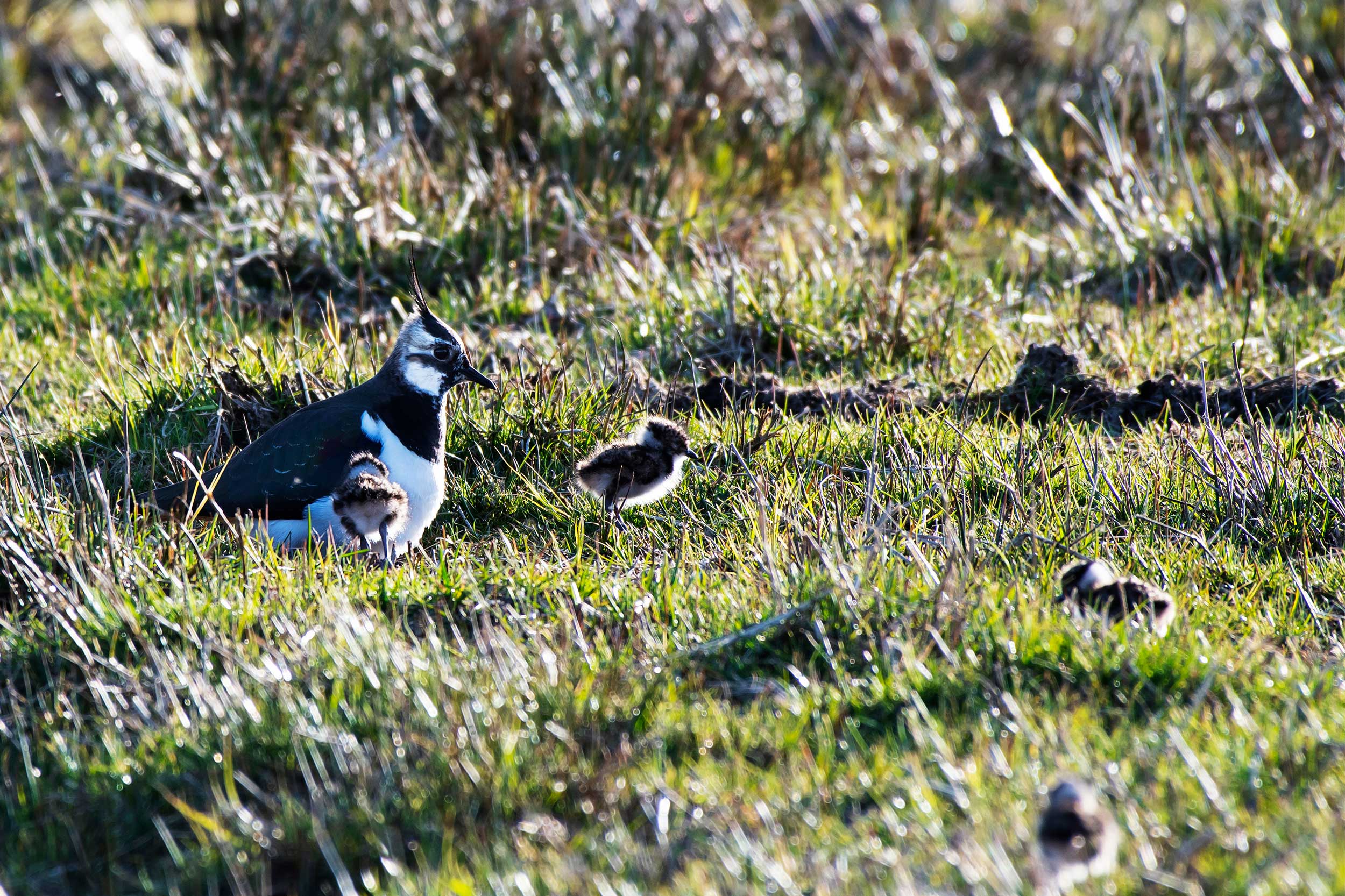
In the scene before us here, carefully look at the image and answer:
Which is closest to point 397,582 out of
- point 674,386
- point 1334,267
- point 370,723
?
point 370,723

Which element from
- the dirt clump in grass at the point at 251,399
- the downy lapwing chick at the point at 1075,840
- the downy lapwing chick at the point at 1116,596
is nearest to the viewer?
the downy lapwing chick at the point at 1075,840

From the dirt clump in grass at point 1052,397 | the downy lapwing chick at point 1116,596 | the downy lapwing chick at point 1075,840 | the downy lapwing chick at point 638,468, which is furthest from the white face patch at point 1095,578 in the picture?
the dirt clump in grass at point 1052,397

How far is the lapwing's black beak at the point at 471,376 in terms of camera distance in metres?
5.32

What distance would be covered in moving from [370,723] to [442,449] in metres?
1.97

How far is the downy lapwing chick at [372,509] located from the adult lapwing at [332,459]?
0.16m

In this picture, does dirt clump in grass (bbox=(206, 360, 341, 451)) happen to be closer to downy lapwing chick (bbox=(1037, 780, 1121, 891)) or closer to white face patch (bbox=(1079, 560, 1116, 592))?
white face patch (bbox=(1079, 560, 1116, 592))

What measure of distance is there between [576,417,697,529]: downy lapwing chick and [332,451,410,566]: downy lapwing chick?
667mm

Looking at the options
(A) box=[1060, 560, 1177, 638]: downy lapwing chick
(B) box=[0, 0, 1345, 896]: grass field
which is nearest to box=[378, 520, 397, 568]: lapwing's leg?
(B) box=[0, 0, 1345, 896]: grass field

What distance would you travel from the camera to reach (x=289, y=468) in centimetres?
493

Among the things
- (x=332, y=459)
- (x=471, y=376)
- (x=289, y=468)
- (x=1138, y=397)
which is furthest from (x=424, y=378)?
(x=1138, y=397)

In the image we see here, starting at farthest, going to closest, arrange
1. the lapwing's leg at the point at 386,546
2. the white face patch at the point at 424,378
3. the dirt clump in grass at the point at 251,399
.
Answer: the dirt clump in grass at the point at 251,399
the white face patch at the point at 424,378
the lapwing's leg at the point at 386,546

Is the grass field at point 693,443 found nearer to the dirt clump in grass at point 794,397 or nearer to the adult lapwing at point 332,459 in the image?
the dirt clump in grass at point 794,397

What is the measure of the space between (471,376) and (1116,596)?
265 centimetres

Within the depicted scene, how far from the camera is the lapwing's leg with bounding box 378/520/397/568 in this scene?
4.31 m
